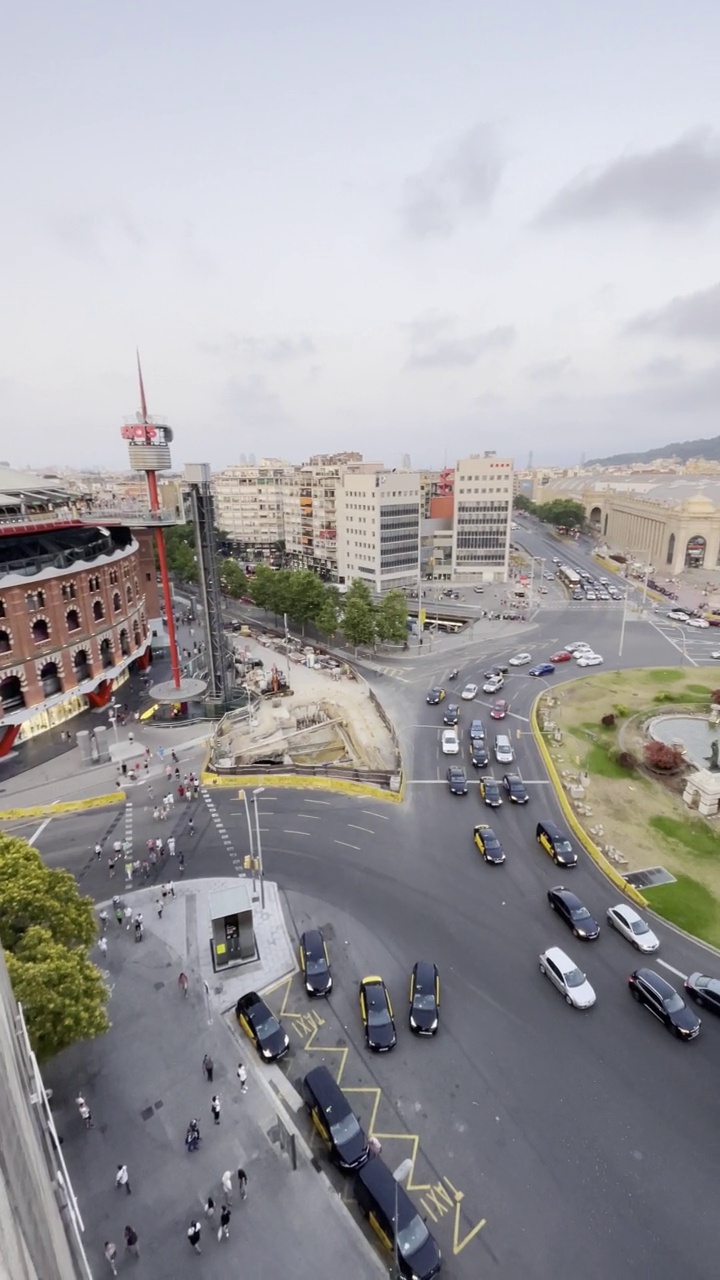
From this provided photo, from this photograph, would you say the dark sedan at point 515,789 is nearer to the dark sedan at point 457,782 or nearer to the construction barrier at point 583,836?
the construction barrier at point 583,836

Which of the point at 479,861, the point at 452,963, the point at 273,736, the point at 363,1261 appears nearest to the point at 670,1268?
the point at 363,1261

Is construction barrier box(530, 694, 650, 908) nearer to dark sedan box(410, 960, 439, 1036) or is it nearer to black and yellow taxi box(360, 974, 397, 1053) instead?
dark sedan box(410, 960, 439, 1036)

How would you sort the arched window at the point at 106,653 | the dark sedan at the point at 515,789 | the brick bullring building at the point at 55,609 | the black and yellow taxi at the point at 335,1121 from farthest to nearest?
1. the arched window at the point at 106,653
2. the brick bullring building at the point at 55,609
3. the dark sedan at the point at 515,789
4. the black and yellow taxi at the point at 335,1121

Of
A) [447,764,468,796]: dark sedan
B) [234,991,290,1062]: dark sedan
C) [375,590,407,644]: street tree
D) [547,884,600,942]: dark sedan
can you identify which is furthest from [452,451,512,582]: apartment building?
[234,991,290,1062]: dark sedan

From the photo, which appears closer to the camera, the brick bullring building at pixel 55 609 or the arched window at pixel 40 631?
the brick bullring building at pixel 55 609

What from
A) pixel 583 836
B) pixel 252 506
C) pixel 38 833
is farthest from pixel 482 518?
pixel 38 833

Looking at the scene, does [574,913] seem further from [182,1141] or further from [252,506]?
[252,506]

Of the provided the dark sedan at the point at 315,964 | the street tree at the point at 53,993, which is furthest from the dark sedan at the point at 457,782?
the street tree at the point at 53,993
